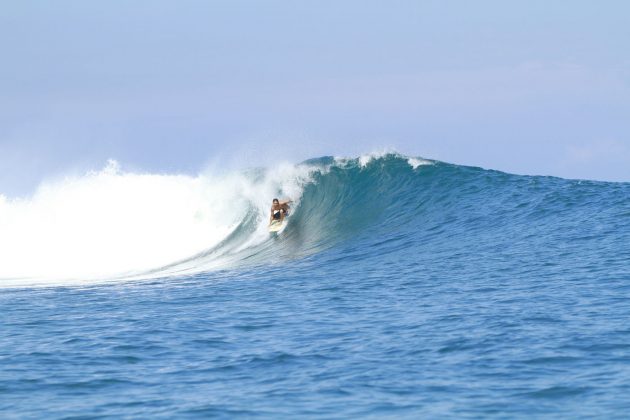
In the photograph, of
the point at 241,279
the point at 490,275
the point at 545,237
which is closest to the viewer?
the point at 490,275

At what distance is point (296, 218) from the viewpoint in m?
25.0

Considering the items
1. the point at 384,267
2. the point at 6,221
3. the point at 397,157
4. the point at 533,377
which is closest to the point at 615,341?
the point at 533,377

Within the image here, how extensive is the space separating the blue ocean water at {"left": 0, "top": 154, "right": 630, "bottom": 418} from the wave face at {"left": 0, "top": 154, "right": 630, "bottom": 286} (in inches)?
5.3

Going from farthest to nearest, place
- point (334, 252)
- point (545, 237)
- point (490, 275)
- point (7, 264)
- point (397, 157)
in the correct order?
point (397, 157) → point (7, 264) → point (334, 252) → point (545, 237) → point (490, 275)

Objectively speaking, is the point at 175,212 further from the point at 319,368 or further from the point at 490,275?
the point at 319,368

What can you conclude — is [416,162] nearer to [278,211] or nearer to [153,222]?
[278,211]

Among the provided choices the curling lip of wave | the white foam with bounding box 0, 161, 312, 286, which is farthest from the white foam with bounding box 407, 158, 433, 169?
the white foam with bounding box 0, 161, 312, 286

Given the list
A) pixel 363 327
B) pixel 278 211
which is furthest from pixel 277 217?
pixel 363 327

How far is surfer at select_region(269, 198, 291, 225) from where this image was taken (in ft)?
80.5

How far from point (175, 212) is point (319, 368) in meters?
18.2

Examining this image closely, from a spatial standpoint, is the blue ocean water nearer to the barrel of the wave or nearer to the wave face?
the wave face

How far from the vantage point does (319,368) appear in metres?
9.97

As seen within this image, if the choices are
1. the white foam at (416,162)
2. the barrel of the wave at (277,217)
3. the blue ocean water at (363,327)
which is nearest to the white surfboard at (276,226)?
the barrel of the wave at (277,217)

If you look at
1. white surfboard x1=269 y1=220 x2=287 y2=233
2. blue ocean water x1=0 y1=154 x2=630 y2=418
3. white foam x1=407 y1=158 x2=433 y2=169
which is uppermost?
white foam x1=407 y1=158 x2=433 y2=169
